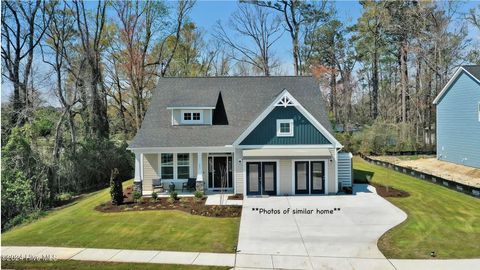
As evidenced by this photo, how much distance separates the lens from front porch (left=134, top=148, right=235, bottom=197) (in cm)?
2148

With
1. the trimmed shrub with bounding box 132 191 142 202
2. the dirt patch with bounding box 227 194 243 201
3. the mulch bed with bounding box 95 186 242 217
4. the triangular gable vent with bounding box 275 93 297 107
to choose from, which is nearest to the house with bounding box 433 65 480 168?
the triangular gable vent with bounding box 275 93 297 107

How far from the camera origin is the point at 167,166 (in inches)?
858

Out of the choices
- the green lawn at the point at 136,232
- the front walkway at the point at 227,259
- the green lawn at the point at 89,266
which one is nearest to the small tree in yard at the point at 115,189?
the green lawn at the point at 136,232

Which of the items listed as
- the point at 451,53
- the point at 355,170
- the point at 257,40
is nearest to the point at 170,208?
the point at 355,170

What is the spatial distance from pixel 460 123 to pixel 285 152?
1731 cm

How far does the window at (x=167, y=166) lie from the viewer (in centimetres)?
2175

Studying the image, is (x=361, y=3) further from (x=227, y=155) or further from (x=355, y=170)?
(x=227, y=155)

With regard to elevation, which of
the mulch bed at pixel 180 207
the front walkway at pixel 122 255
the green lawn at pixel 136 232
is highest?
the mulch bed at pixel 180 207

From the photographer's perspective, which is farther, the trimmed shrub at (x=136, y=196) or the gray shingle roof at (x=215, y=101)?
the gray shingle roof at (x=215, y=101)

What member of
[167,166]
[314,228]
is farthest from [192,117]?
[314,228]

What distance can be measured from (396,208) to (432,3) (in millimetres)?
31472

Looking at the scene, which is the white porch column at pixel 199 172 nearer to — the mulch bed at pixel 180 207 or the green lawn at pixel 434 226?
the mulch bed at pixel 180 207

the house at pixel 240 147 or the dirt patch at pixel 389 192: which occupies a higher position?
the house at pixel 240 147

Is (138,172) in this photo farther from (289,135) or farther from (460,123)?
(460,123)
